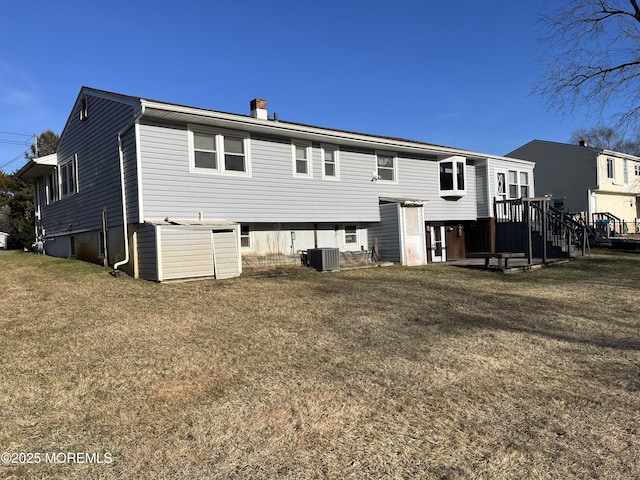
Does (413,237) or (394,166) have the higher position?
(394,166)

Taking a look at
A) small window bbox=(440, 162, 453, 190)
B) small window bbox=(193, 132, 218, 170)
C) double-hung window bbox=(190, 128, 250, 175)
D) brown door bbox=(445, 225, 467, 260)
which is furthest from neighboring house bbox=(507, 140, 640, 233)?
small window bbox=(193, 132, 218, 170)

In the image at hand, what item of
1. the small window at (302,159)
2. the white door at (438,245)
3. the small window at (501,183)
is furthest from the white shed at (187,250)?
the small window at (501,183)

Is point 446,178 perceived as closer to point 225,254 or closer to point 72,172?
point 225,254

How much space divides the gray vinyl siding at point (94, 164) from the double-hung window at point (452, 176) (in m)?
13.0

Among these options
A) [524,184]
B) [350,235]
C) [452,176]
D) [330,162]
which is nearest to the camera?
[330,162]

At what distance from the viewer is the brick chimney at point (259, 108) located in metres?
14.8

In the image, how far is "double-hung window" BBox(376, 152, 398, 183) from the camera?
17.0 m

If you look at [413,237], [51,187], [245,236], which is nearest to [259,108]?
[245,236]

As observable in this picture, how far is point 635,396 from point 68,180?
1816 cm

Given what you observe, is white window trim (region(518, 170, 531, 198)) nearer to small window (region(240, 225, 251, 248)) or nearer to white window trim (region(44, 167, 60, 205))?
small window (region(240, 225, 251, 248))

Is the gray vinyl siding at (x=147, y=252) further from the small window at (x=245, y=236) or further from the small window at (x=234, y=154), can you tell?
the small window at (x=245, y=236)

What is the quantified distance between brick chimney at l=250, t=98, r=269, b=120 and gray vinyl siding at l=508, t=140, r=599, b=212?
83.6 ft

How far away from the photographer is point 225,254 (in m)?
11.9

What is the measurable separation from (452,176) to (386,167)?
376 cm
